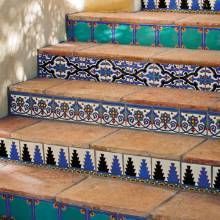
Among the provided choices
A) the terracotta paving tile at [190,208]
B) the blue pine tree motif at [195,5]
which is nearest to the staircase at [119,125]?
the terracotta paving tile at [190,208]

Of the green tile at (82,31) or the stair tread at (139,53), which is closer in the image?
the stair tread at (139,53)

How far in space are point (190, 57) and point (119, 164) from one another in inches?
31.8

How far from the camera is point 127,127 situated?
4.07 metres

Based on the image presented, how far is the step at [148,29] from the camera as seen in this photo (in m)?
4.43

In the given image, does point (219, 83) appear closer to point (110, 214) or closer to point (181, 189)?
point (181, 189)

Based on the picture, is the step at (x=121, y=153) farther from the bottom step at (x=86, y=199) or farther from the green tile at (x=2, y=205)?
the green tile at (x=2, y=205)

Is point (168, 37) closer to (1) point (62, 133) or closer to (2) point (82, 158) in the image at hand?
(1) point (62, 133)

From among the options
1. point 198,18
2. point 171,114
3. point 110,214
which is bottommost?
point 110,214

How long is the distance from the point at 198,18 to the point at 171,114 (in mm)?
922

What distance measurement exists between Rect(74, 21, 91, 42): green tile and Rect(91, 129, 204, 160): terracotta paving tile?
1.03m

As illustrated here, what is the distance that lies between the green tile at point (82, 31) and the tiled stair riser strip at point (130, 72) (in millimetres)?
354

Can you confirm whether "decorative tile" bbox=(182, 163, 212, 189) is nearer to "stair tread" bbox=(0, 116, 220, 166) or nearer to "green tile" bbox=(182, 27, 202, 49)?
"stair tread" bbox=(0, 116, 220, 166)

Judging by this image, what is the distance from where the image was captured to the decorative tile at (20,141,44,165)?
4012 millimetres

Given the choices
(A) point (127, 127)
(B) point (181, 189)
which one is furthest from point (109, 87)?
(B) point (181, 189)
